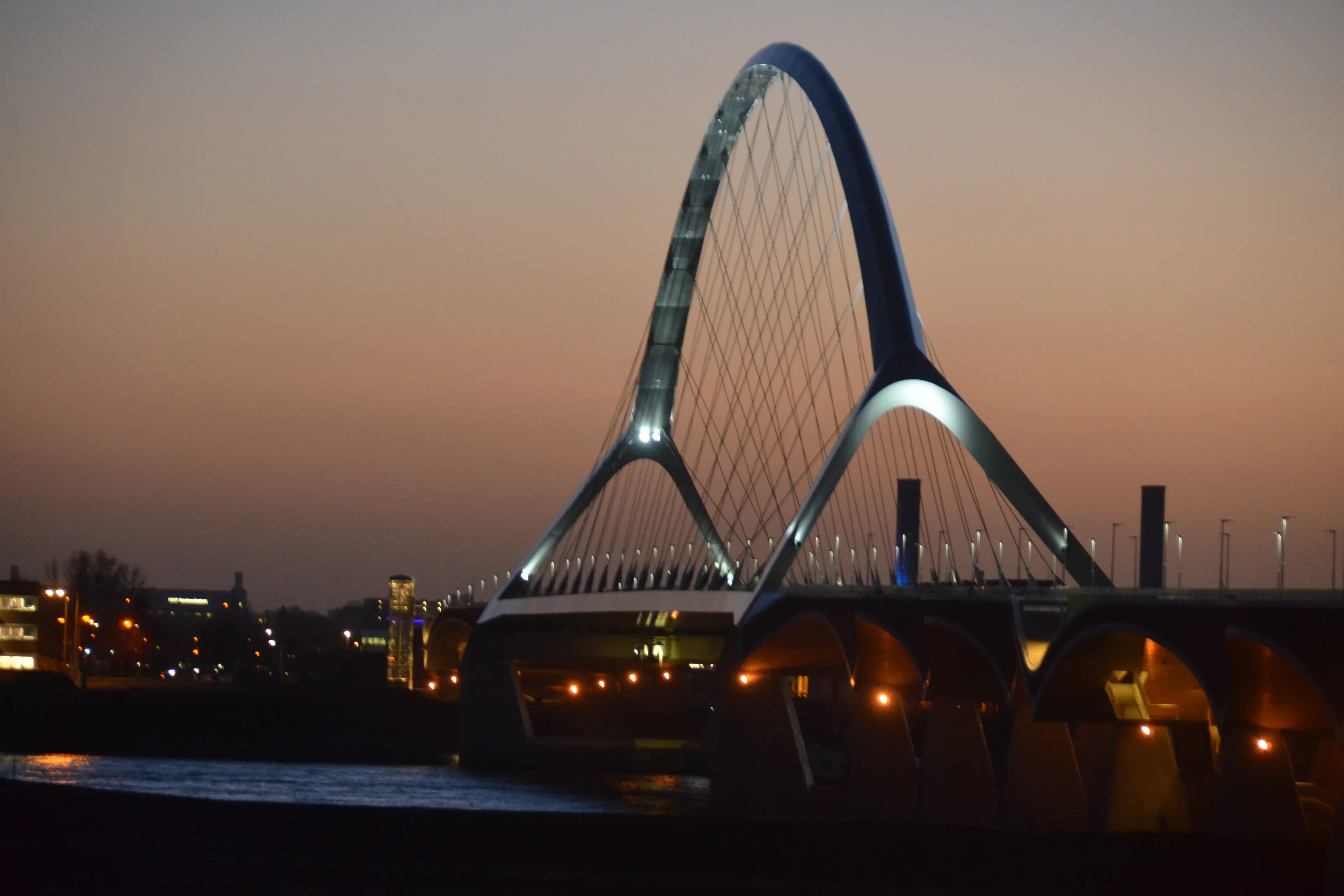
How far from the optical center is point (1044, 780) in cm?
4128

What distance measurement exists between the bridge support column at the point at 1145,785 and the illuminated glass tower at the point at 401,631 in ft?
334

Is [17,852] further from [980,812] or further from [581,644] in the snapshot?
[581,644]

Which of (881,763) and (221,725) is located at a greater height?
(881,763)

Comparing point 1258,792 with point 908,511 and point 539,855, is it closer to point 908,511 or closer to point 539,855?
point 539,855

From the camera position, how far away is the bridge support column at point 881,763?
1827 inches

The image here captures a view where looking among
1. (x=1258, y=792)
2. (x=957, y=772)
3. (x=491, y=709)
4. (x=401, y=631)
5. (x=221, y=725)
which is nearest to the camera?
(x=1258, y=792)

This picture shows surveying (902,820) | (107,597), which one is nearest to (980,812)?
(902,820)

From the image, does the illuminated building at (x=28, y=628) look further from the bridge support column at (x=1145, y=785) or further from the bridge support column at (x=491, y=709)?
the bridge support column at (x=1145, y=785)

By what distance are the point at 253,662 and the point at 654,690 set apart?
105 m

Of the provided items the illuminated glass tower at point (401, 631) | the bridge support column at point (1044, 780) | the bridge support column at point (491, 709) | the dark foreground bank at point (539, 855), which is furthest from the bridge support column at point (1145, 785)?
the illuminated glass tower at point (401, 631)

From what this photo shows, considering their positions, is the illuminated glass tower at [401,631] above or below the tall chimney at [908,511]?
below

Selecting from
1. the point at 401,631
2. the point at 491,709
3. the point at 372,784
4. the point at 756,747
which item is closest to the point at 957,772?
the point at 756,747

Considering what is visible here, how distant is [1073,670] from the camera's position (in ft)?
121

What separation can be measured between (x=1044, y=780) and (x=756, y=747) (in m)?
12.4
